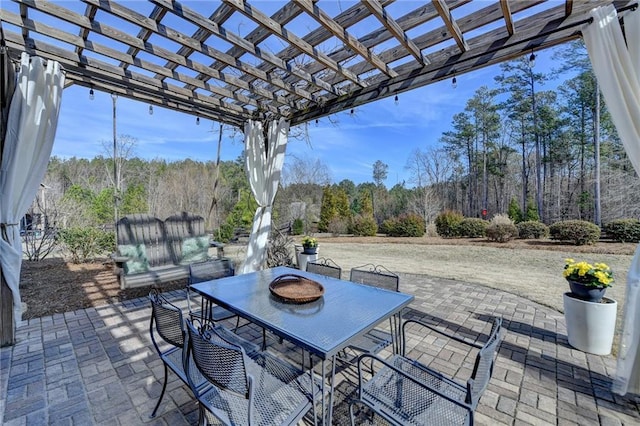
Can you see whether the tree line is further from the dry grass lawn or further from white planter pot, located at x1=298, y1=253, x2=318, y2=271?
white planter pot, located at x1=298, y1=253, x2=318, y2=271

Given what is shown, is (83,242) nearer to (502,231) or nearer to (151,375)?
(151,375)

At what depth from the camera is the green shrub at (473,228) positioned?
10680 mm

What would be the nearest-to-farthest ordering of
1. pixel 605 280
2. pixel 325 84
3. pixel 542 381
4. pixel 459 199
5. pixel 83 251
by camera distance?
pixel 542 381, pixel 605 280, pixel 325 84, pixel 83 251, pixel 459 199

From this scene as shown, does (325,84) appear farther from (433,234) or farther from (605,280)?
(433,234)

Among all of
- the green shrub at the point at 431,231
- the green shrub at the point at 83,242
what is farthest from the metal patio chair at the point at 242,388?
the green shrub at the point at 431,231

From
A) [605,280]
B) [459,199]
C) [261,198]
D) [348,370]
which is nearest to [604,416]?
[605,280]

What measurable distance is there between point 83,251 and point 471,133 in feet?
66.0

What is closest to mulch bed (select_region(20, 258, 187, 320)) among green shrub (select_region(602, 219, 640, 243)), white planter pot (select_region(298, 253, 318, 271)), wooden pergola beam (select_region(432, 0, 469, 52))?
white planter pot (select_region(298, 253, 318, 271))

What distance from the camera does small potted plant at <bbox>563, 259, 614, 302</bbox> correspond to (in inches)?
92.0

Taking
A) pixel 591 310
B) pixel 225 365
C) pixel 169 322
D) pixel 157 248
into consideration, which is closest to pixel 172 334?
pixel 169 322

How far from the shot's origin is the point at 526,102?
14891 mm

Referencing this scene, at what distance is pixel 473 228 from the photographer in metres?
10.8

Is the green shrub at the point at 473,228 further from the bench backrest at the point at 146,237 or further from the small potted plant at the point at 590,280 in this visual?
the bench backrest at the point at 146,237

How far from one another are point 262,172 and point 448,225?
30.8 feet
